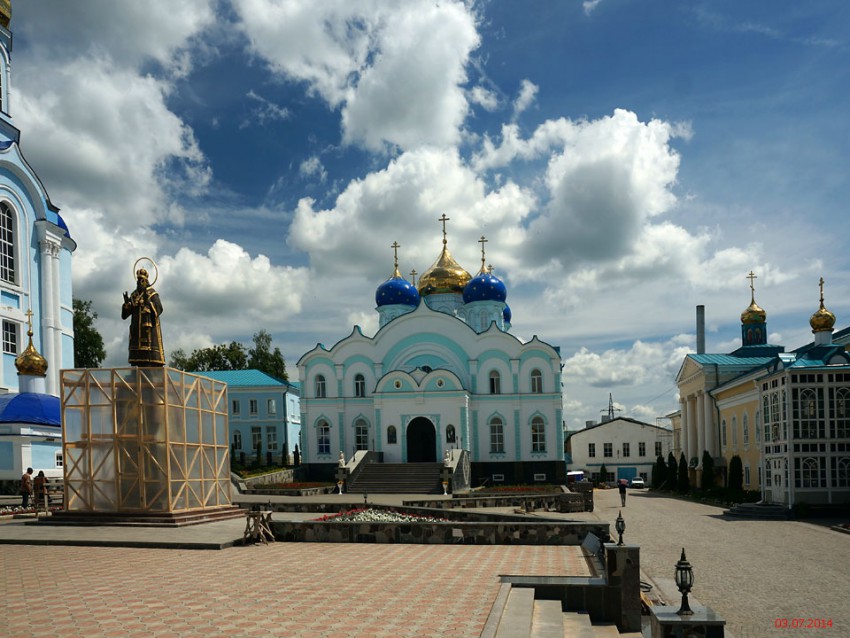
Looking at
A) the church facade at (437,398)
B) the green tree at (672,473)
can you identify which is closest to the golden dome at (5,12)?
the church facade at (437,398)

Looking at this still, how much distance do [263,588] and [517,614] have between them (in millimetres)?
3637

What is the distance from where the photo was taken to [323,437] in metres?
42.8

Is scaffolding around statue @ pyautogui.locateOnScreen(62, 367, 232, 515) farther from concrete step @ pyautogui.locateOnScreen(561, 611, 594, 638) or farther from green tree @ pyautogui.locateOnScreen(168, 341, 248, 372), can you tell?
Answer: green tree @ pyautogui.locateOnScreen(168, 341, 248, 372)

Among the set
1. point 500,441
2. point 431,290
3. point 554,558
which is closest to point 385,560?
point 554,558

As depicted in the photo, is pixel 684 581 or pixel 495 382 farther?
pixel 495 382

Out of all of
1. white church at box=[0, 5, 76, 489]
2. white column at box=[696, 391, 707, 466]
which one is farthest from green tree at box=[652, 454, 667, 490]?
white church at box=[0, 5, 76, 489]

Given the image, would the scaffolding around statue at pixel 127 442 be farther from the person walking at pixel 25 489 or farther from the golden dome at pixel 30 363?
the golden dome at pixel 30 363

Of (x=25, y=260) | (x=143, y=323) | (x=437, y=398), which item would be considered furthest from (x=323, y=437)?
(x=143, y=323)

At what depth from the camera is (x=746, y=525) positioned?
23891mm

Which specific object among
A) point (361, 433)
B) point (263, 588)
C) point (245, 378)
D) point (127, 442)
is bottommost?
point (361, 433)

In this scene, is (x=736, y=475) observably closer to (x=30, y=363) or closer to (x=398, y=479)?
(x=398, y=479)

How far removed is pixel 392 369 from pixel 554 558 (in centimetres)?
2886

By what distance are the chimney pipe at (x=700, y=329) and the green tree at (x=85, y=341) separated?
4439cm

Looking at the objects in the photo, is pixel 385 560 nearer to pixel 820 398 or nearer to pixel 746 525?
pixel 746 525
